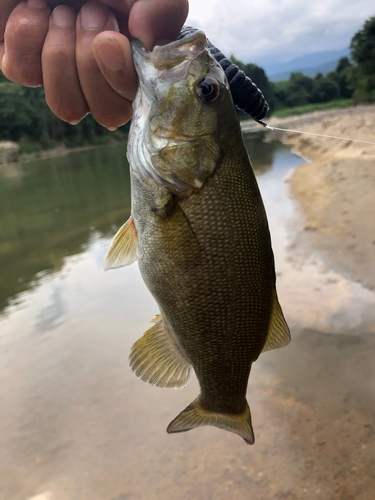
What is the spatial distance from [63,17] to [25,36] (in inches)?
6.6

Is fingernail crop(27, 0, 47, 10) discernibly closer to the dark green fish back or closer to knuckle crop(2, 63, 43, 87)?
knuckle crop(2, 63, 43, 87)

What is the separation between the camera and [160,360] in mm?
1902

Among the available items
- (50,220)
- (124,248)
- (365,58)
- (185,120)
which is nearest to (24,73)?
(185,120)

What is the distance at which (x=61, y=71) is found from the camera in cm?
163

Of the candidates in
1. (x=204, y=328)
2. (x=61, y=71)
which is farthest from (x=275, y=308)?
(x=61, y=71)

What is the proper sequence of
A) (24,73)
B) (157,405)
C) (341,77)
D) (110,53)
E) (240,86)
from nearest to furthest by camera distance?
1. (110,53)
2. (24,73)
3. (240,86)
4. (157,405)
5. (341,77)

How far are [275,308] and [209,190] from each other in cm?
62

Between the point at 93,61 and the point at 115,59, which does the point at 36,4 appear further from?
the point at 115,59

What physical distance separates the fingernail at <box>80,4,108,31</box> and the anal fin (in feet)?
4.20

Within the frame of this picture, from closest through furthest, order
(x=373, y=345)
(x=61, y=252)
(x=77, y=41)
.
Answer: (x=77, y=41) < (x=373, y=345) < (x=61, y=252)

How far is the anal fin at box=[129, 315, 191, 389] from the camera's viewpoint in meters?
1.89

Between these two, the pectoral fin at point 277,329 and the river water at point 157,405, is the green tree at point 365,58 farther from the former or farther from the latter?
the pectoral fin at point 277,329

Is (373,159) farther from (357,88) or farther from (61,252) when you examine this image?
(357,88)

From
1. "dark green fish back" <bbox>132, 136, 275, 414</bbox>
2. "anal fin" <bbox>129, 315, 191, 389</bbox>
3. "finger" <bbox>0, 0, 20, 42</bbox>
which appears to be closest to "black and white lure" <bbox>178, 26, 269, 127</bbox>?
"dark green fish back" <bbox>132, 136, 275, 414</bbox>
